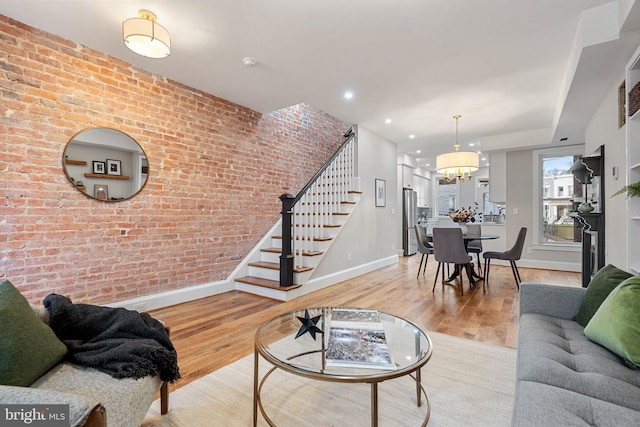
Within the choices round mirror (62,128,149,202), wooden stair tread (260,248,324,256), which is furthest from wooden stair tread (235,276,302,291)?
round mirror (62,128,149,202)

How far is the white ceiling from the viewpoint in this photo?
2275mm

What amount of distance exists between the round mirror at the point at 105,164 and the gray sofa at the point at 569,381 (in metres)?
3.44

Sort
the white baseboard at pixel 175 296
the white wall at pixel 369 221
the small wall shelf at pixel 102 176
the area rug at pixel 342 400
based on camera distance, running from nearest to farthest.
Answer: the area rug at pixel 342 400, the small wall shelf at pixel 102 176, the white baseboard at pixel 175 296, the white wall at pixel 369 221

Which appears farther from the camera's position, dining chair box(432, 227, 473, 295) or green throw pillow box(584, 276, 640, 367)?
dining chair box(432, 227, 473, 295)

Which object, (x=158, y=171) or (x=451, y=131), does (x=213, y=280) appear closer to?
(x=158, y=171)

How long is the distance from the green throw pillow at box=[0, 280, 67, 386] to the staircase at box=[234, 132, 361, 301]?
8.48 ft

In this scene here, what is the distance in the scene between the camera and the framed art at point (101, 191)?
2.87m

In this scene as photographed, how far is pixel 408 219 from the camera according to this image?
7871 mm

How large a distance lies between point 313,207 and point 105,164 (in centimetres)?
266

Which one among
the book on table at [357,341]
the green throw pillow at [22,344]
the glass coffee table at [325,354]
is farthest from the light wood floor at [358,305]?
the book on table at [357,341]

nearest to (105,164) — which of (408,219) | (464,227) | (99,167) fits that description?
(99,167)

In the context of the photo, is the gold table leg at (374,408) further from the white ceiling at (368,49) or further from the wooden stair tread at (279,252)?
the wooden stair tread at (279,252)

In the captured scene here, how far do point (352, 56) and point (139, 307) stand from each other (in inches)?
130

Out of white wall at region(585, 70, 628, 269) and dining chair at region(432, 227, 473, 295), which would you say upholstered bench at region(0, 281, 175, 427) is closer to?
white wall at region(585, 70, 628, 269)
